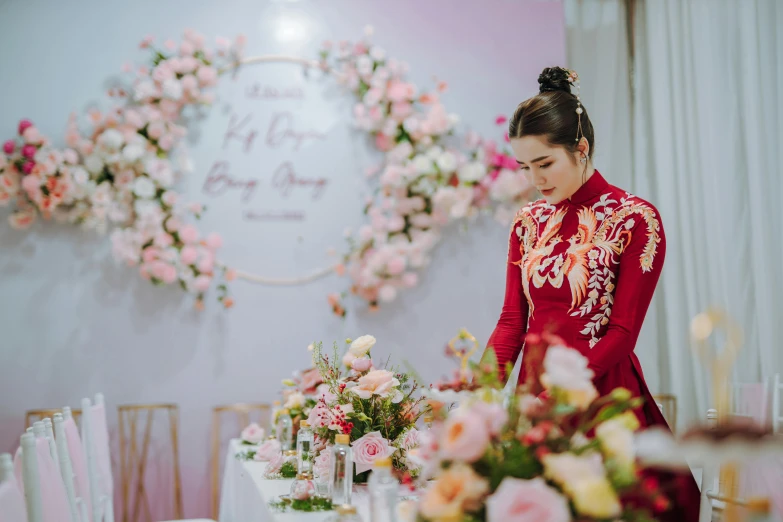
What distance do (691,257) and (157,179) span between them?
302 cm

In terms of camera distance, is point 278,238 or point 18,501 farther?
point 278,238

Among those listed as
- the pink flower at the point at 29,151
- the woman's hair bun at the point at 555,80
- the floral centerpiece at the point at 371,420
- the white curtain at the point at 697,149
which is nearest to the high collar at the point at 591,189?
the woman's hair bun at the point at 555,80

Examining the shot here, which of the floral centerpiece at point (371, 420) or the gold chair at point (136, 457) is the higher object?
the floral centerpiece at point (371, 420)

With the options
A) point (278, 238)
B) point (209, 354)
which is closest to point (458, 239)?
point (278, 238)

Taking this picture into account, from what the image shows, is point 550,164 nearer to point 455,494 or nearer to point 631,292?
point 631,292

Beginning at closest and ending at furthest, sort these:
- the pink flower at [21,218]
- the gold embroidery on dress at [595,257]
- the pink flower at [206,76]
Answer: the gold embroidery on dress at [595,257] → the pink flower at [21,218] → the pink flower at [206,76]

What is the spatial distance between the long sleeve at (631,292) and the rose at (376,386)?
55cm

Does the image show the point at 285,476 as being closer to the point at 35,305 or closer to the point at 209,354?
the point at 209,354

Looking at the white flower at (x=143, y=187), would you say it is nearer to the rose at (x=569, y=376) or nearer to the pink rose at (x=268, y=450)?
the pink rose at (x=268, y=450)

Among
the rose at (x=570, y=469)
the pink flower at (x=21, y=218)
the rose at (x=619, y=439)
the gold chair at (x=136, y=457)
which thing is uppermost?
the pink flower at (x=21, y=218)

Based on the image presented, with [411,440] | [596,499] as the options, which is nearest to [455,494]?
[596,499]

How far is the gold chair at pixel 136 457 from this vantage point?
4.15m

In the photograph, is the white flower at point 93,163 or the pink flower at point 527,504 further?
the white flower at point 93,163

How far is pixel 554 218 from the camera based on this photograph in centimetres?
233
